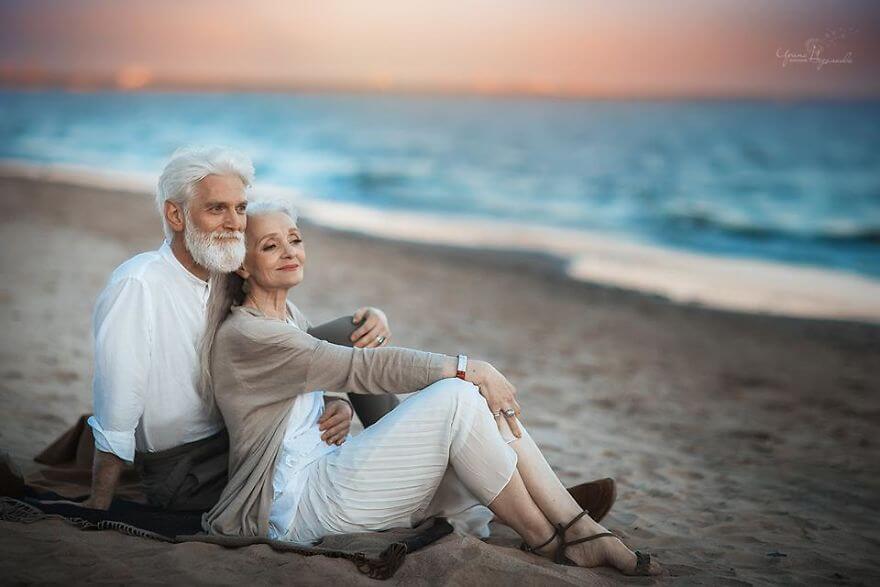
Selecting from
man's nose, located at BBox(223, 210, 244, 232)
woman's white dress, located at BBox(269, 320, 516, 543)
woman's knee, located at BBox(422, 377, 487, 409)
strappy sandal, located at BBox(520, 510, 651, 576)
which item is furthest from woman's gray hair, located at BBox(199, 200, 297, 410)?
strappy sandal, located at BBox(520, 510, 651, 576)

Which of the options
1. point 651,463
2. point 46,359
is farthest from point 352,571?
point 46,359

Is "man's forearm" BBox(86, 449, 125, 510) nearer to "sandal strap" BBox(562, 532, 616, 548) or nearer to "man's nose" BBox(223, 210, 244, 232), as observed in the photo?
"man's nose" BBox(223, 210, 244, 232)

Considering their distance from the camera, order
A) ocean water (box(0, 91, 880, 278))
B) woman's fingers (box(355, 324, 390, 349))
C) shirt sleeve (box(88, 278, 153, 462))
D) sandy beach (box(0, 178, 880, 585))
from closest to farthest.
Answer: sandy beach (box(0, 178, 880, 585)) → shirt sleeve (box(88, 278, 153, 462)) → woman's fingers (box(355, 324, 390, 349)) → ocean water (box(0, 91, 880, 278))

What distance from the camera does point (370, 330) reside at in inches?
145

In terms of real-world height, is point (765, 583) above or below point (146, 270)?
below

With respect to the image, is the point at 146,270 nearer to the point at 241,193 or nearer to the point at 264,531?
the point at 241,193

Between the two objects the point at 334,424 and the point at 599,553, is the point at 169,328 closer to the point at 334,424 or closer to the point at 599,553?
the point at 334,424

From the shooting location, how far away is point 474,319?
9.00 m

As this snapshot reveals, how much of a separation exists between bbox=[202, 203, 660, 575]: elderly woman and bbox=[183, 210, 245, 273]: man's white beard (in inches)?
4.1

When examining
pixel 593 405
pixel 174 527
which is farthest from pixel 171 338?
pixel 593 405

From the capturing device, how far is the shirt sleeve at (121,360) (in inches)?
126

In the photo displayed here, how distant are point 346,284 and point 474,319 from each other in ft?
6.62

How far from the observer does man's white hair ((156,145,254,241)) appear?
3.29 metres

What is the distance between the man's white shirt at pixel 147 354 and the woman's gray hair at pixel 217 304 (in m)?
0.06
